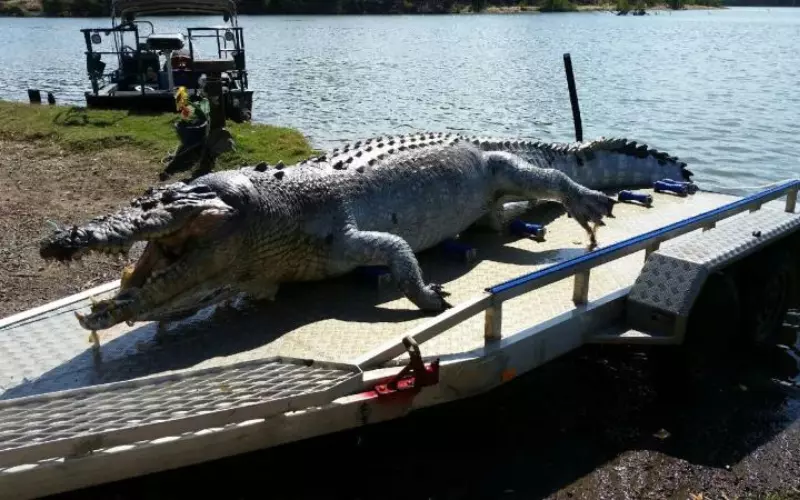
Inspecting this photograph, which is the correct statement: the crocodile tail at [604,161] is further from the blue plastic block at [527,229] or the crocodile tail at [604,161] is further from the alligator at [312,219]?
the blue plastic block at [527,229]

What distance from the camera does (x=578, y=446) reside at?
168 inches

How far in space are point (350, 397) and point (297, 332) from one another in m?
0.99

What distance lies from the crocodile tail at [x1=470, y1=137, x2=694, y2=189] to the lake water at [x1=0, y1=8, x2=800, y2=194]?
40.2 inches

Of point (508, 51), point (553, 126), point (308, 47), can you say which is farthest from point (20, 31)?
point (553, 126)

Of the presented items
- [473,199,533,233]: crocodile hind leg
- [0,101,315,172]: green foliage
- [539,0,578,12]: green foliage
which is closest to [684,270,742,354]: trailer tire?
[473,199,533,233]: crocodile hind leg

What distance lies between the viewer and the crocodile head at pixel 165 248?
11.9ft

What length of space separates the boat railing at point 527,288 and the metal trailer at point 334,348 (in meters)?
0.01

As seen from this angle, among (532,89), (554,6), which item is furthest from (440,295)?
(554,6)

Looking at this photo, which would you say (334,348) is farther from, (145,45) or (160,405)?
(145,45)

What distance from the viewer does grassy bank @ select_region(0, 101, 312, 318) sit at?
7.20 m

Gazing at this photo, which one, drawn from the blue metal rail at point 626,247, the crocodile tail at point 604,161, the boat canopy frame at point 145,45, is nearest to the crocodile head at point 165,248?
the blue metal rail at point 626,247

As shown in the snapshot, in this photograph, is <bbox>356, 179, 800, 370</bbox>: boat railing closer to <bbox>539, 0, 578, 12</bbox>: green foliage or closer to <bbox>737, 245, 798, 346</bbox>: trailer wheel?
<bbox>737, 245, 798, 346</bbox>: trailer wheel

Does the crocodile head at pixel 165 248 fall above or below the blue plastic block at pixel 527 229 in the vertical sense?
above

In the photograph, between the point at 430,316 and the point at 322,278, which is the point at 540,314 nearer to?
the point at 430,316
